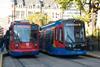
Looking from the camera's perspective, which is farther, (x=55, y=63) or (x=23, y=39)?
(x=23, y=39)

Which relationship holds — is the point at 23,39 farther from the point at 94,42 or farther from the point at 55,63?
the point at 94,42

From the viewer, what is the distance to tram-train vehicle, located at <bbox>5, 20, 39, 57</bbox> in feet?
99.7

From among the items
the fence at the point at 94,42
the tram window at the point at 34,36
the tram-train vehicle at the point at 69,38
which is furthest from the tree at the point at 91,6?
the tram window at the point at 34,36

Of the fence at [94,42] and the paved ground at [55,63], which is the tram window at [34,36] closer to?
the paved ground at [55,63]

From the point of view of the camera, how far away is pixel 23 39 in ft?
100

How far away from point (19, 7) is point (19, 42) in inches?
4689

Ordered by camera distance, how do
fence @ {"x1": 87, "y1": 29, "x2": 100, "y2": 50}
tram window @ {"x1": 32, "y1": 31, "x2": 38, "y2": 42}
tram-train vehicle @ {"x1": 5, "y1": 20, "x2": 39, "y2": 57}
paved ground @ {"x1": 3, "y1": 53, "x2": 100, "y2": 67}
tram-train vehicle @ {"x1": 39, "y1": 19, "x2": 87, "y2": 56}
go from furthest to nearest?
fence @ {"x1": 87, "y1": 29, "x2": 100, "y2": 50}, tram window @ {"x1": 32, "y1": 31, "x2": 38, "y2": 42}, tram-train vehicle @ {"x1": 5, "y1": 20, "x2": 39, "y2": 57}, tram-train vehicle @ {"x1": 39, "y1": 19, "x2": 87, "y2": 56}, paved ground @ {"x1": 3, "y1": 53, "x2": 100, "y2": 67}

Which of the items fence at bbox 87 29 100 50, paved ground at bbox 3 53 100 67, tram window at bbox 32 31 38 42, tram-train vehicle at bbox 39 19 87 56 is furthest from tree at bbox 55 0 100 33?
paved ground at bbox 3 53 100 67

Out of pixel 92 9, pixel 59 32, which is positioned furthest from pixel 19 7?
pixel 59 32

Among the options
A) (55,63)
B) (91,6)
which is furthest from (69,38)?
(91,6)

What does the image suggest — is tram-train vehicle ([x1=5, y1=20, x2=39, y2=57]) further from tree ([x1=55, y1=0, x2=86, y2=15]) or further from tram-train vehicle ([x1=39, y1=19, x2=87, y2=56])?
tree ([x1=55, y1=0, x2=86, y2=15])

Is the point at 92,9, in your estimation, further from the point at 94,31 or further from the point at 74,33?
the point at 74,33

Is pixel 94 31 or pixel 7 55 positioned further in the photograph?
pixel 94 31

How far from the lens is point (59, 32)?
1210 inches
